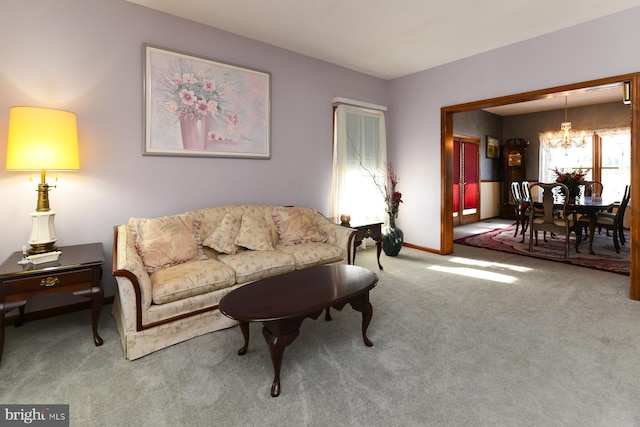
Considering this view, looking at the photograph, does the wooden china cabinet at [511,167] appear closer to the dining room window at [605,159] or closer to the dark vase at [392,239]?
the dining room window at [605,159]

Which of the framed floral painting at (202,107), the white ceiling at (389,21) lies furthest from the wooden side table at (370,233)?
the white ceiling at (389,21)

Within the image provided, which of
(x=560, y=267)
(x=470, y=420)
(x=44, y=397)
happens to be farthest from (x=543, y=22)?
(x=44, y=397)

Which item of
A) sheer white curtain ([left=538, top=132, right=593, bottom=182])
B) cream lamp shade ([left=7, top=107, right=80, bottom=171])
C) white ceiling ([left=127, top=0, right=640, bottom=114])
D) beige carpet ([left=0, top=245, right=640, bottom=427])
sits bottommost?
beige carpet ([left=0, top=245, right=640, bottom=427])

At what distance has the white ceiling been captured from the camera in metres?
2.98

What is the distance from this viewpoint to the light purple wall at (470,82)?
3201 millimetres

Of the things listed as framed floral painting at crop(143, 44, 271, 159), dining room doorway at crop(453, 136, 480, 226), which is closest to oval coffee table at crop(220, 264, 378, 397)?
framed floral painting at crop(143, 44, 271, 159)

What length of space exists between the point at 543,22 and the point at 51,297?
5305 millimetres

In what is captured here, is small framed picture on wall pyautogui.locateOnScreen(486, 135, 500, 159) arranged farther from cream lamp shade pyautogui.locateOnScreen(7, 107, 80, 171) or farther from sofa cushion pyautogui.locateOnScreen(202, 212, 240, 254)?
cream lamp shade pyautogui.locateOnScreen(7, 107, 80, 171)

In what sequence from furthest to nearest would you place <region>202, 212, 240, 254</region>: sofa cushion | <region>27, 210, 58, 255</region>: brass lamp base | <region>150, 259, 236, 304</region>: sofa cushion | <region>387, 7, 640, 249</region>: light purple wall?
<region>387, 7, 640, 249</region>: light purple wall, <region>202, 212, 240, 254</region>: sofa cushion, <region>27, 210, 58, 255</region>: brass lamp base, <region>150, 259, 236, 304</region>: sofa cushion

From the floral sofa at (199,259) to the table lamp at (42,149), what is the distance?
1.55ft

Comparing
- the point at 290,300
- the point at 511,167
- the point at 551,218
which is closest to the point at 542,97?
the point at 551,218

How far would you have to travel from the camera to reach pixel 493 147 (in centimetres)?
832

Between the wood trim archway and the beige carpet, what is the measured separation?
0.51 meters

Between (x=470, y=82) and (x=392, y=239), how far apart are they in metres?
2.33
